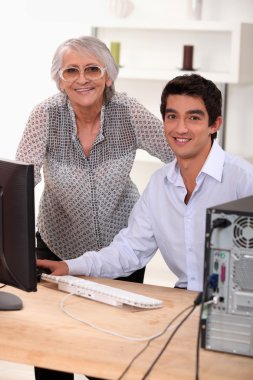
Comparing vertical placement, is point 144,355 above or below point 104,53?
below

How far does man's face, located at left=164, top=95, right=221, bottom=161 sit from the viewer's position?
2789 millimetres

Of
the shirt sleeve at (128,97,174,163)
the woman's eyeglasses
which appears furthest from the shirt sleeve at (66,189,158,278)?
the woman's eyeglasses

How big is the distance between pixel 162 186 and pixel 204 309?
33.6 inches

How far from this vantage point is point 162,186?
9.46ft

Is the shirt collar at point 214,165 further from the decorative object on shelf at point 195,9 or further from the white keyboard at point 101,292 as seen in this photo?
the decorative object on shelf at point 195,9

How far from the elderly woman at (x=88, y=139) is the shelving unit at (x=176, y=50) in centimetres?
198

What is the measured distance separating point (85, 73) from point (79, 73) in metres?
0.02

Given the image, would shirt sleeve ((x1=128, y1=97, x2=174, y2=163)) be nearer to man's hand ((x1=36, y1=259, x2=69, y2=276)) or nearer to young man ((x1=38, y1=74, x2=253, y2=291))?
young man ((x1=38, y1=74, x2=253, y2=291))

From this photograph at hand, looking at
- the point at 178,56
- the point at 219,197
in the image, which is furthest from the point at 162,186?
the point at 178,56

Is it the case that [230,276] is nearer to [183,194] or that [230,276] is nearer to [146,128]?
[183,194]

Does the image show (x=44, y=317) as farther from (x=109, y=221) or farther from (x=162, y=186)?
(x=109, y=221)

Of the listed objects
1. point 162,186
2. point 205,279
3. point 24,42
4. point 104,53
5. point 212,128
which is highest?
point 24,42

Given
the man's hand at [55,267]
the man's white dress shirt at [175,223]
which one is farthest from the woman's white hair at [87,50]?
the man's hand at [55,267]

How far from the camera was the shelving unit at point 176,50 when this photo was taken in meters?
5.11
